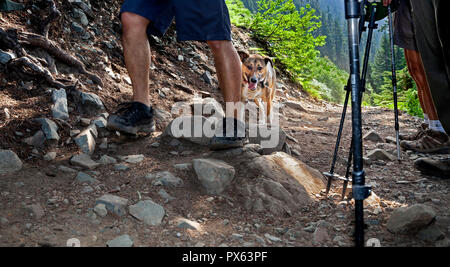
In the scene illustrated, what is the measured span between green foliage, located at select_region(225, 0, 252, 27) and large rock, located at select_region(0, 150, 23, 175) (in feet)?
32.6

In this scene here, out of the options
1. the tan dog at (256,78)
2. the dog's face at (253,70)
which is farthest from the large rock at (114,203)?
the dog's face at (253,70)

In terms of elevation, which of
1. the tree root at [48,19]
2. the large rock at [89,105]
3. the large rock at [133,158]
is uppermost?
the tree root at [48,19]

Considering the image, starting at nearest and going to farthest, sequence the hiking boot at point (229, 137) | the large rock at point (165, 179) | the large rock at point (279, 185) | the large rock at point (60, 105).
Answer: the large rock at point (279, 185)
the large rock at point (165, 179)
the hiking boot at point (229, 137)
the large rock at point (60, 105)

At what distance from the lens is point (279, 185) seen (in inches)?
103

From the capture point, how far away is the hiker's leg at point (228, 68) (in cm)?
298

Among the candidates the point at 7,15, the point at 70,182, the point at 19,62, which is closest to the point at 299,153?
the point at 70,182

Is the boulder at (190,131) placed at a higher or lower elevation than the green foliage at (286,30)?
lower

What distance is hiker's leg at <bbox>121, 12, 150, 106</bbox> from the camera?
10.1ft

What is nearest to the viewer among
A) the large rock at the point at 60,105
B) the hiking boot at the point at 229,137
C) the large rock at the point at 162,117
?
→ the hiking boot at the point at 229,137

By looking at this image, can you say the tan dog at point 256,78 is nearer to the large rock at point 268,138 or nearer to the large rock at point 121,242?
the large rock at point 268,138

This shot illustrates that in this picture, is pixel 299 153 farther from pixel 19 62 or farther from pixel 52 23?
pixel 52 23

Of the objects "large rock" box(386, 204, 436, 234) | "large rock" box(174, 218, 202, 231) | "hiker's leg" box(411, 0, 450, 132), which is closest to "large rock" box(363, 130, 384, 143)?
"hiker's leg" box(411, 0, 450, 132)

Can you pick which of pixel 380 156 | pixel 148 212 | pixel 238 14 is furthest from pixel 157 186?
pixel 238 14

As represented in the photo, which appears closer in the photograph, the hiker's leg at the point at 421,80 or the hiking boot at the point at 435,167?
the hiking boot at the point at 435,167
